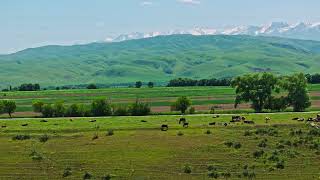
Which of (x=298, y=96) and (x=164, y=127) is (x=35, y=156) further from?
(x=298, y=96)

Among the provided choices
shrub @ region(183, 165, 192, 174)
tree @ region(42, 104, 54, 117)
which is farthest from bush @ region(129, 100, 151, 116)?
shrub @ region(183, 165, 192, 174)

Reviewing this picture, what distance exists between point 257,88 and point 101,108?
43.1 meters

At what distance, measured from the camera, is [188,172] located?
7644cm

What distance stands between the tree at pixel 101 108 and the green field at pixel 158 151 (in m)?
28.7

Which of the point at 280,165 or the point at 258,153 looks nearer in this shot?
the point at 280,165

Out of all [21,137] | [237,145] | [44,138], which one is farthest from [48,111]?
[237,145]

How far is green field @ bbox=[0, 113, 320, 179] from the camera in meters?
76.9

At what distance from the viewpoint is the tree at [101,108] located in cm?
13412

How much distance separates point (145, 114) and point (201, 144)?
47.3 m

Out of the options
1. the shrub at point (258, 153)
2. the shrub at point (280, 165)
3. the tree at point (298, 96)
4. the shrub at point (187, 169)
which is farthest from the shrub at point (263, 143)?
the tree at point (298, 96)

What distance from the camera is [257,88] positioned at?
5630 inches

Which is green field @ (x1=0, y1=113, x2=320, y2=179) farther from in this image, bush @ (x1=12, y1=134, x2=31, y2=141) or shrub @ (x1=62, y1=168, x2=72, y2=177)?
bush @ (x1=12, y1=134, x2=31, y2=141)

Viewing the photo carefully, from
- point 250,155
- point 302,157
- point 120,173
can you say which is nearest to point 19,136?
point 120,173

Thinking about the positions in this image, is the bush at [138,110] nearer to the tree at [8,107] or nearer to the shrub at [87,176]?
the tree at [8,107]
